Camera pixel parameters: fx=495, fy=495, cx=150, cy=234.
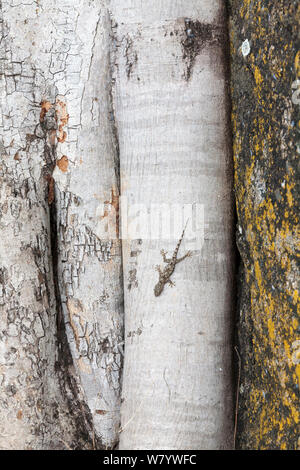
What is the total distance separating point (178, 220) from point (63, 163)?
42 cm

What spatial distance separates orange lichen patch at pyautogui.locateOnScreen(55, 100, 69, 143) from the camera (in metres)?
1.56

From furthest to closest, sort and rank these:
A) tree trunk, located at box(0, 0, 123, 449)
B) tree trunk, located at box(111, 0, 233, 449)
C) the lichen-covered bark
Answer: tree trunk, located at box(0, 0, 123, 449), tree trunk, located at box(111, 0, 233, 449), the lichen-covered bark

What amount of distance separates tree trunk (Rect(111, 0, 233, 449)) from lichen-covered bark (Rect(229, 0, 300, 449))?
0.06 meters

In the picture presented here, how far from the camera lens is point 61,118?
5.13ft

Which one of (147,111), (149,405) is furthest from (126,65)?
(149,405)

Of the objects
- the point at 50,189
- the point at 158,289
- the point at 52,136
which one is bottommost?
the point at 158,289

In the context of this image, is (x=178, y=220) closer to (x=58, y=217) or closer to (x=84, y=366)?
(x=58, y=217)

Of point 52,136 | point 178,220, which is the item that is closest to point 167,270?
point 178,220

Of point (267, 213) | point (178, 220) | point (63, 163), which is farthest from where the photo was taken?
point (63, 163)

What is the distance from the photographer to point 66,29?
5.10ft

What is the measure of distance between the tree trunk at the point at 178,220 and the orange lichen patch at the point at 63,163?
204 millimetres

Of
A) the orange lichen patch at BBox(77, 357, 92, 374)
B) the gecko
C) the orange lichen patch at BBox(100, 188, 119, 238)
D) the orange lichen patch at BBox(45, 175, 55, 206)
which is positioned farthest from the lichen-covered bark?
the orange lichen patch at BBox(45, 175, 55, 206)

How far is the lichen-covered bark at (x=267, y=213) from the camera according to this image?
1183mm

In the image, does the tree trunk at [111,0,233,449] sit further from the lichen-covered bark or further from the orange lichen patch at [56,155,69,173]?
the orange lichen patch at [56,155,69,173]
